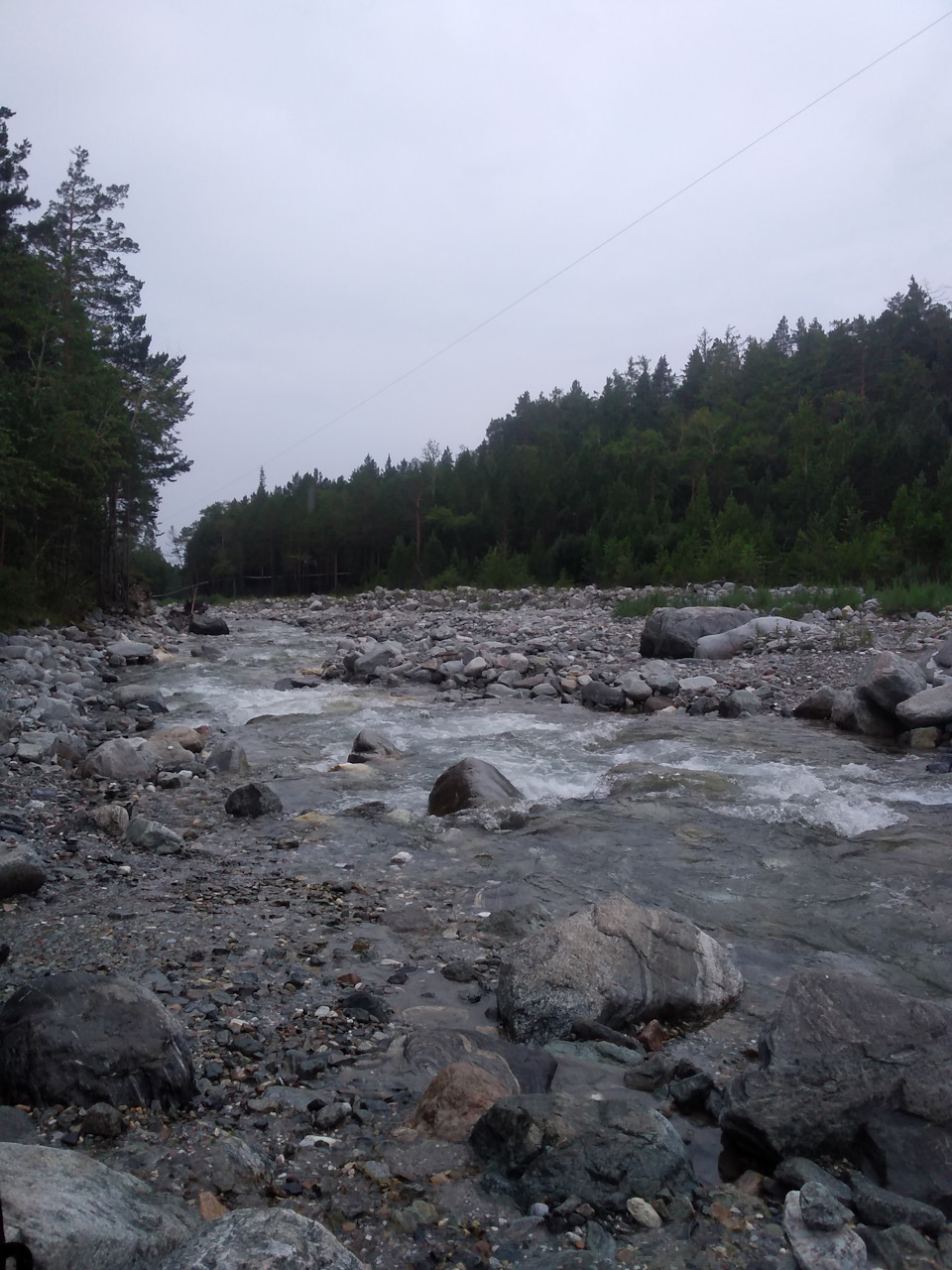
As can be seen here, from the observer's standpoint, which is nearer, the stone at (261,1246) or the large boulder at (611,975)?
the stone at (261,1246)

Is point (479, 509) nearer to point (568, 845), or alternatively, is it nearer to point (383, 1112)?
point (568, 845)

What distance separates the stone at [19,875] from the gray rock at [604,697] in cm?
776

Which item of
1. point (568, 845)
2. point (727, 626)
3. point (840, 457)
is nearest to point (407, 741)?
point (568, 845)

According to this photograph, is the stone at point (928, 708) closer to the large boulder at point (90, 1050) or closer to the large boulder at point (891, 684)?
the large boulder at point (891, 684)

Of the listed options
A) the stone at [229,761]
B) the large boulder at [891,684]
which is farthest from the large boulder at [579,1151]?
the large boulder at [891,684]

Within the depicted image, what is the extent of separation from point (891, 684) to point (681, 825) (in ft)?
13.6

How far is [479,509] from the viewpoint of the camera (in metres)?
45.2

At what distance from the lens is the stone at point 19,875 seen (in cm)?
453

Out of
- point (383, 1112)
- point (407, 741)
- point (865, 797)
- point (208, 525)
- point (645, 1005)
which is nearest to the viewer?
point (383, 1112)

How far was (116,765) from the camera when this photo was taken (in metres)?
7.43

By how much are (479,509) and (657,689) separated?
3456 centimetres

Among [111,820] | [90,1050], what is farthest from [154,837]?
[90,1050]

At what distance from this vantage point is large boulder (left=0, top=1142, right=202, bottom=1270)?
1852 millimetres

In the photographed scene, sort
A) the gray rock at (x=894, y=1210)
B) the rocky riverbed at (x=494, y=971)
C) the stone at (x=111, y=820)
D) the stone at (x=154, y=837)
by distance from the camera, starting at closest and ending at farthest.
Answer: the gray rock at (x=894, y=1210), the rocky riverbed at (x=494, y=971), the stone at (x=154, y=837), the stone at (x=111, y=820)
